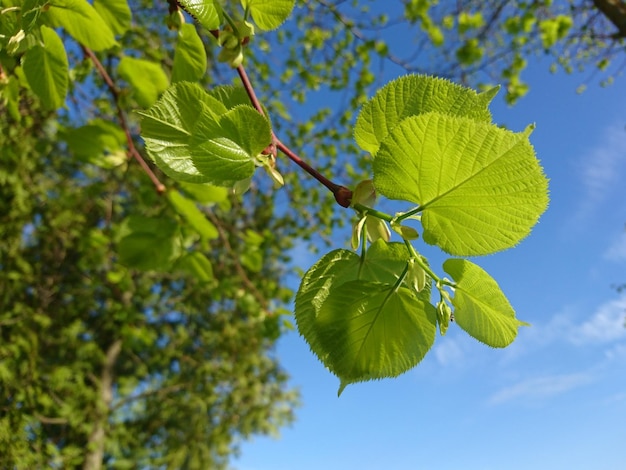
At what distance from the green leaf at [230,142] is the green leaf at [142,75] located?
51 centimetres

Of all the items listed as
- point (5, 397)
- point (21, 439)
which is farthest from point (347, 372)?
point (5, 397)

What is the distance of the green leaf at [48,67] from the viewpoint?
499 millimetres

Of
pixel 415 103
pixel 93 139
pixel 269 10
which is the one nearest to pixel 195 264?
pixel 93 139

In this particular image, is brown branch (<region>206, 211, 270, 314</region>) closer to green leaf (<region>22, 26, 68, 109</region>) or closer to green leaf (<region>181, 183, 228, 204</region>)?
green leaf (<region>181, 183, 228, 204</region>)

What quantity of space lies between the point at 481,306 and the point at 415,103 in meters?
0.13

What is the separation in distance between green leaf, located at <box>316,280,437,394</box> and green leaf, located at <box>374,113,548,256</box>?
0.15 ft

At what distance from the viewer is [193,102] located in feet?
0.95

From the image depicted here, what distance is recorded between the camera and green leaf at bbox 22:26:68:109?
0.50 m

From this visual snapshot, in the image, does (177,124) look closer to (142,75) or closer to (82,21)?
(82,21)

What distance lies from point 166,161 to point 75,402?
4.37 meters

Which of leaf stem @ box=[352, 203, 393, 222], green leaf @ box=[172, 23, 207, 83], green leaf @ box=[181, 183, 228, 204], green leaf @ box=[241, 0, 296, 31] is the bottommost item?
leaf stem @ box=[352, 203, 393, 222]

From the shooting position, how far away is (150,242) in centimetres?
78

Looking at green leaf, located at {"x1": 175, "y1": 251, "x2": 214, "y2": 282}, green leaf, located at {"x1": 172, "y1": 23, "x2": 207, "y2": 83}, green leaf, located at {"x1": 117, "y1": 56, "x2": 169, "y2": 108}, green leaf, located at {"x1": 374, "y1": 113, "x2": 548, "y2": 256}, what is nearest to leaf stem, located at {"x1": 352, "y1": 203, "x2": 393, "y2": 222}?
green leaf, located at {"x1": 374, "y1": 113, "x2": 548, "y2": 256}

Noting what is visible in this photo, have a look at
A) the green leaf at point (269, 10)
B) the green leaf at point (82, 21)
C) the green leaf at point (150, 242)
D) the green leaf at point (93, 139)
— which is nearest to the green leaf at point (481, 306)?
the green leaf at point (269, 10)
